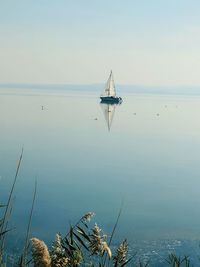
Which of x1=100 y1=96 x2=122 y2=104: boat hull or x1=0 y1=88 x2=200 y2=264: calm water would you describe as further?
x1=100 y1=96 x2=122 y2=104: boat hull

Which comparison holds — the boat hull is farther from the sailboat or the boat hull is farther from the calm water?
the calm water

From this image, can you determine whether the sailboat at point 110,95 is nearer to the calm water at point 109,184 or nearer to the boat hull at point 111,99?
the boat hull at point 111,99

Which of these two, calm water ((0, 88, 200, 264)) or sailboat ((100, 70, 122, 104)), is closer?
calm water ((0, 88, 200, 264))

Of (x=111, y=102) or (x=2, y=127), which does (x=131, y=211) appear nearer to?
(x=2, y=127)

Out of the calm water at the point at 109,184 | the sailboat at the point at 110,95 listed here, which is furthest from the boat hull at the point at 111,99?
the calm water at the point at 109,184

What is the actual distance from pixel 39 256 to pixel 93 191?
14.5m

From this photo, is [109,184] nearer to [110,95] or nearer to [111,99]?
[111,99]

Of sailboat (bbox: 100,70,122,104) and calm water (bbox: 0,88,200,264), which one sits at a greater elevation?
sailboat (bbox: 100,70,122,104)

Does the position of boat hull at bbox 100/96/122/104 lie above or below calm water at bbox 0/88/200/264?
above

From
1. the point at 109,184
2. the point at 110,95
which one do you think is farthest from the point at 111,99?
the point at 109,184

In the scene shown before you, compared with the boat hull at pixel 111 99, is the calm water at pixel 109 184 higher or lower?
lower

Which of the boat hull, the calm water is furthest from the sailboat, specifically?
the calm water

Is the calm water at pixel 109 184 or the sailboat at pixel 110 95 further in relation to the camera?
the sailboat at pixel 110 95

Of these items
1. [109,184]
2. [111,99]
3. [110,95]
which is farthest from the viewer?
[110,95]
